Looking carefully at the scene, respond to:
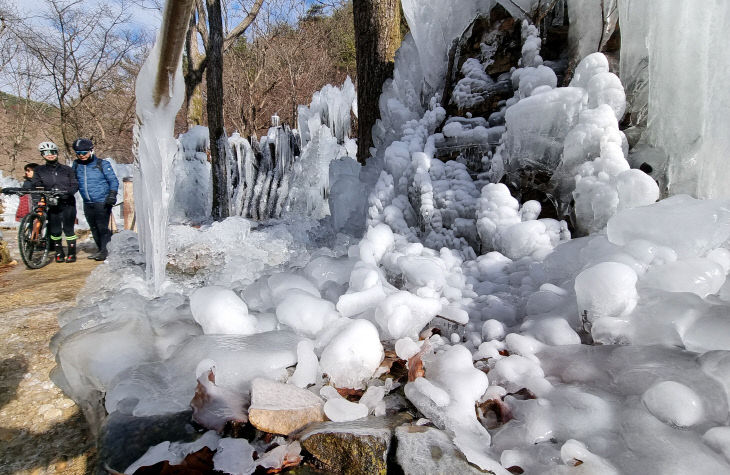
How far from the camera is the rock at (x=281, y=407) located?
0.94m

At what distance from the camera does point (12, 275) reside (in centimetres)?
471

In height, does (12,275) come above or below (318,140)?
below

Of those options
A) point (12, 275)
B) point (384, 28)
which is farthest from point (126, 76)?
point (384, 28)

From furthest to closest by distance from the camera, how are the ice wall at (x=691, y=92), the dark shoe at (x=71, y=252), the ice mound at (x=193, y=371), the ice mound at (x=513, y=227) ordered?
1. the dark shoe at (x=71, y=252)
2. the ice mound at (x=513, y=227)
3. the ice wall at (x=691, y=92)
4. the ice mound at (x=193, y=371)

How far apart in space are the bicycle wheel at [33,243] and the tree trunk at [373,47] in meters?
4.77

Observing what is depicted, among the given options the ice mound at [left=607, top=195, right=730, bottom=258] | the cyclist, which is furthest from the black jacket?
the ice mound at [left=607, top=195, right=730, bottom=258]

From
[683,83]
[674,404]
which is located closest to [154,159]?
[674,404]

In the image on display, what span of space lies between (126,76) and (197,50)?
32.8 ft

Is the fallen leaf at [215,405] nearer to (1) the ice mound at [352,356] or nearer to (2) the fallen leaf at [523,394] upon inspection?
(1) the ice mound at [352,356]

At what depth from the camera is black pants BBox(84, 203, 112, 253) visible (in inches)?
204

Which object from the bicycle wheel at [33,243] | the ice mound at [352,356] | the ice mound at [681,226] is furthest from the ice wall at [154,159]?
the bicycle wheel at [33,243]

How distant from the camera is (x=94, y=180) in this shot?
504cm

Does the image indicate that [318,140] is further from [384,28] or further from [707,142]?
[707,142]

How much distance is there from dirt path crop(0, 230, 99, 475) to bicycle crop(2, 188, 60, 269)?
153cm
